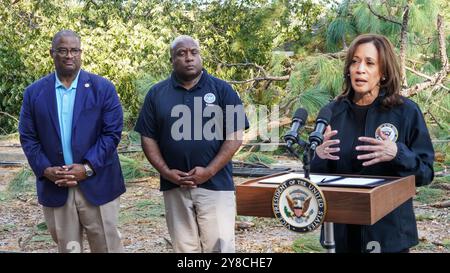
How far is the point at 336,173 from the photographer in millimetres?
1963

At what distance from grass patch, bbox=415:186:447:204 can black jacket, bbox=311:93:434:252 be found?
9.87 ft

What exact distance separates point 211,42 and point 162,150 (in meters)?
4.31

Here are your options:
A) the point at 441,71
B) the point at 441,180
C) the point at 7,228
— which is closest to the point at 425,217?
the point at 441,180

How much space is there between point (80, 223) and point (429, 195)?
9.81 feet

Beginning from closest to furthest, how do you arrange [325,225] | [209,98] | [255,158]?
[325,225], [209,98], [255,158]

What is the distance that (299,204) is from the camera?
1613mm

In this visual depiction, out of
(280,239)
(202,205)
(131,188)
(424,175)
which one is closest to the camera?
(424,175)

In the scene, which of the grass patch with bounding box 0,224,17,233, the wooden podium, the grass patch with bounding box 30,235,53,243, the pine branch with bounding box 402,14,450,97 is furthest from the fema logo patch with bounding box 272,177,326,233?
Result: the pine branch with bounding box 402,14,450,97

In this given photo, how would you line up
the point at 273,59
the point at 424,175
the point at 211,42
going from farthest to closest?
1. the point at 211,42
2. the point at 273,59
3. the point at 424,175

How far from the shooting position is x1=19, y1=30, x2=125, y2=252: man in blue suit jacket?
9.14 ft

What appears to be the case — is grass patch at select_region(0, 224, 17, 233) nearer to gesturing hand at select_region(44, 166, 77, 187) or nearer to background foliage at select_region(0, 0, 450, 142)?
background foliage at select_region(0, 0, 450, 142)

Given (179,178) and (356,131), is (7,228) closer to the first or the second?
(179,178)
